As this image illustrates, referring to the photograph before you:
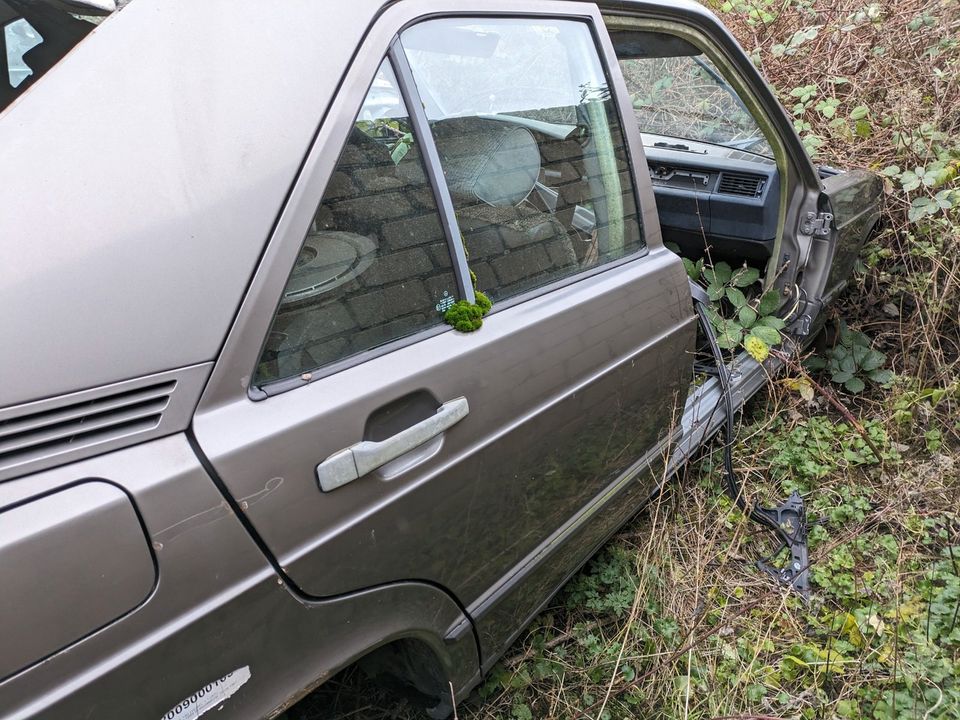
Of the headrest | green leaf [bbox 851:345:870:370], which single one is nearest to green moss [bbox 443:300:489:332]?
the headrest

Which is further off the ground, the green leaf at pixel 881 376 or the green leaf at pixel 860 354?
the green leaf at pixel 860 354

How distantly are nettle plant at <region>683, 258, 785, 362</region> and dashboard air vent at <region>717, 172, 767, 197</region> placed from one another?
342mm

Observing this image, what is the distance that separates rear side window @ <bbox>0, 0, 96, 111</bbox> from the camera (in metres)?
1.31

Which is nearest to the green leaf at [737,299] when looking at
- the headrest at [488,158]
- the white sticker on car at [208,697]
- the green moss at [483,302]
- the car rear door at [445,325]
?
the car rear door at [445,325]

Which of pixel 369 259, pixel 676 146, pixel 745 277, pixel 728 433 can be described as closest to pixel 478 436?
pixel 369 259

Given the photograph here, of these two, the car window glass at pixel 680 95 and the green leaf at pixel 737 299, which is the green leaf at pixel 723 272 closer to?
the green leaf at pixel 737 299

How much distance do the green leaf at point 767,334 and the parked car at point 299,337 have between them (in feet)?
3.18

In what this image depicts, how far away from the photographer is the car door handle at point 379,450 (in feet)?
4.08

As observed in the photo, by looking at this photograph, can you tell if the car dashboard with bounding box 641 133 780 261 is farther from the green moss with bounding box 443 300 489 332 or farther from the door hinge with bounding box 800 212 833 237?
the green moss with bounding box 443 300 489 332

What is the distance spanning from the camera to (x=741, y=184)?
3.22 metres

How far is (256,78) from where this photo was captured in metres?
1.20

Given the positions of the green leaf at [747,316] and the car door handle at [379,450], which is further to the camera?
the green leaf at [747,316]

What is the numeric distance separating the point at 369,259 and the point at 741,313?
2063 mm

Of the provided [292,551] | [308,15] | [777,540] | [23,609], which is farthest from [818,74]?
[23,609]
